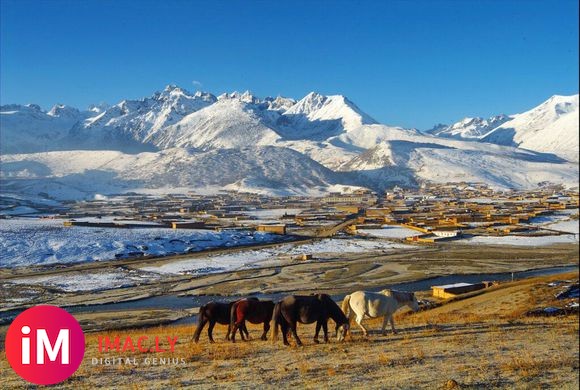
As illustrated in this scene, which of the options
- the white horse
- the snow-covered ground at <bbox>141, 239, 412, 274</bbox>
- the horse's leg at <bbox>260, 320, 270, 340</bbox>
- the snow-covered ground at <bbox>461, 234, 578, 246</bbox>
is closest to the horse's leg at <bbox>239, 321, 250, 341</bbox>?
the horse's leg at <bbox>260, 320, 270, 340</bbox>

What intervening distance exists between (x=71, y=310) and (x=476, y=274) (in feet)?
73.3

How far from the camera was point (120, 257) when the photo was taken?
3725cm

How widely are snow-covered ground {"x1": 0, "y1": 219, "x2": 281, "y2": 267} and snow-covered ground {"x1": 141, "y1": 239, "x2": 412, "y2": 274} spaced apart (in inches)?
166

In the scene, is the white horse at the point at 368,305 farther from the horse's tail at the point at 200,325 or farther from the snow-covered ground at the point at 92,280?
the snow-covered ground at the point at 92,280

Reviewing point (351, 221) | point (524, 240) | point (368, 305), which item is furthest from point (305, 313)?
point (351, 221)

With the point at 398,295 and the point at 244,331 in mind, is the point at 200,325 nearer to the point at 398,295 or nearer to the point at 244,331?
the point at 244,331

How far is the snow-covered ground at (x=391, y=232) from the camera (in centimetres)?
5288

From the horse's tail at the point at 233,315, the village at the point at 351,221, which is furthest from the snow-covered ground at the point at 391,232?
the horse's tail at the point at 233,315

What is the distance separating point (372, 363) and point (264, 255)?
106 ft

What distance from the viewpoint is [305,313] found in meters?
9.48

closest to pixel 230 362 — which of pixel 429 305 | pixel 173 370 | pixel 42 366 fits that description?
pixel 173 370

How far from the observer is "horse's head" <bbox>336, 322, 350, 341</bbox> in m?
9.70

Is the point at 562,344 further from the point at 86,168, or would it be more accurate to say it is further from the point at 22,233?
the point at 86,168

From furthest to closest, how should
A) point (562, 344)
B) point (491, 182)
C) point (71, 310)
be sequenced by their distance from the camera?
1. point (491, 182)
2. point (71, 310)
3. point (562, 344)
